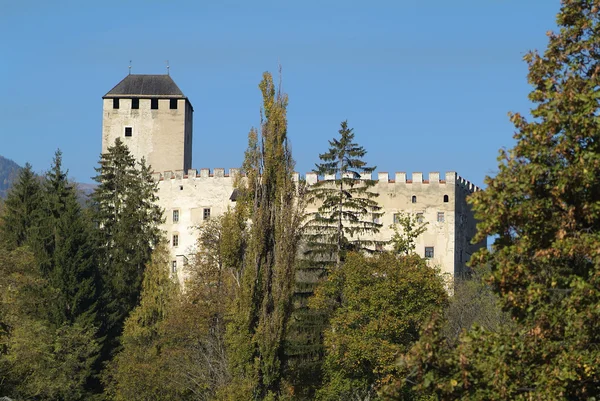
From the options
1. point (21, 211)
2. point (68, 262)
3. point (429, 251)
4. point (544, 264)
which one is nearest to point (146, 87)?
point (21, 211)

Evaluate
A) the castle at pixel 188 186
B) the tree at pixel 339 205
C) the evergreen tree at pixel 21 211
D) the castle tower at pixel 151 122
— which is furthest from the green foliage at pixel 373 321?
the castle tower at pixel 151 122

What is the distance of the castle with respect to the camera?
63500 mm

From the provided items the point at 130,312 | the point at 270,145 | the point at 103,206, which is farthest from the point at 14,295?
the point at 103,206

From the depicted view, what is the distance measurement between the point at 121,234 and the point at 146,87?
2112 centimetres

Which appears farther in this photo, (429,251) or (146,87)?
(146,87)

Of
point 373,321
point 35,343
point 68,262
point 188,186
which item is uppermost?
point 188,186

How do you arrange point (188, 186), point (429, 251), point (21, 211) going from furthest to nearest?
point (188, 186)
point (429, 251)
point (21, 211)

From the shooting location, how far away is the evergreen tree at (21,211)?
5284cm

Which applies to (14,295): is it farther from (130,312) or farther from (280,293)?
(130,312)

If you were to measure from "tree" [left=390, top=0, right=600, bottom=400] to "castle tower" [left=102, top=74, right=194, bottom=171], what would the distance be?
5765 cm

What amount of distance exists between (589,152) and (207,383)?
86.9 ft

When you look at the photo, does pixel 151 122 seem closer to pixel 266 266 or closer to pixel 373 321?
pixel 373 321

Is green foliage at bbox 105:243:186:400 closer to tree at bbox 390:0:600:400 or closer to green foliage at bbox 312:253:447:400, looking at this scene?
green foliage at bbox 312:253:447:400

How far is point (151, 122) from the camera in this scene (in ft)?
236
